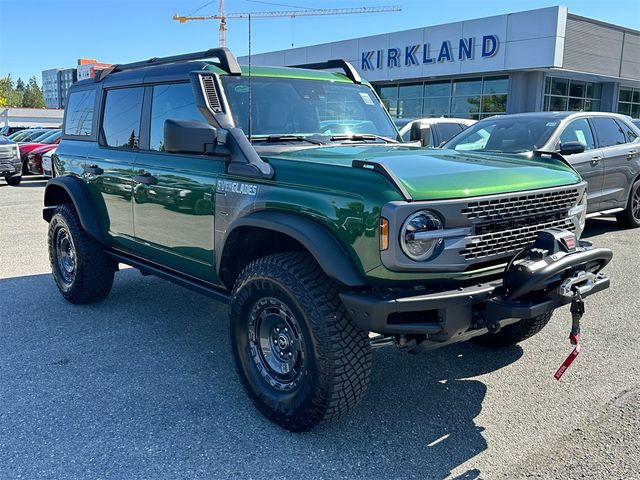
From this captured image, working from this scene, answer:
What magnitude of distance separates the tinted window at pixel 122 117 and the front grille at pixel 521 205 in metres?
2.85

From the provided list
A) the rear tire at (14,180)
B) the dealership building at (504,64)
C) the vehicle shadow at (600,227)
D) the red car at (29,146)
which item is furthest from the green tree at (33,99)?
the vehicle shadow at (600,227)

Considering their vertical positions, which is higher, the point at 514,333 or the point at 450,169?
the point at 450,169

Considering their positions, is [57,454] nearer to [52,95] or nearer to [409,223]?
[409,223]

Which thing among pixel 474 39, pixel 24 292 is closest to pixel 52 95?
pixel 474 39

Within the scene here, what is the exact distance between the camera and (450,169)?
10.3ft

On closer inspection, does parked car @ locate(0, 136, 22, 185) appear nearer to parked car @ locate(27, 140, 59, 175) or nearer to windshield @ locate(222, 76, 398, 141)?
parked car @ locate(27, 140, 59, 175)

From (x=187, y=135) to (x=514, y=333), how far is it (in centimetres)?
270

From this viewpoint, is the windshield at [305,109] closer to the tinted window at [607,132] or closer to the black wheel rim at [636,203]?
the tinted window at [607,132]

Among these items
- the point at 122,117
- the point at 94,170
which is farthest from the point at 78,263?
the point at 122,117

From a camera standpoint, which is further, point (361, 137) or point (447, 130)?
point (447, 130)

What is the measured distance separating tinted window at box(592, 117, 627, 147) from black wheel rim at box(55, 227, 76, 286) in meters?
7.28

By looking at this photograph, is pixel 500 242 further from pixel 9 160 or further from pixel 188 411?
pixel 9 160

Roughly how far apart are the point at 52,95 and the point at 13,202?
14287cm

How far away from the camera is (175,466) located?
9.45 feet
